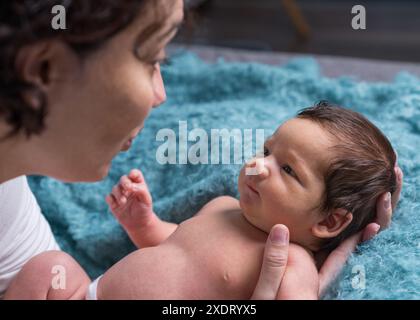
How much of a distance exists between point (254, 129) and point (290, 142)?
305 mm

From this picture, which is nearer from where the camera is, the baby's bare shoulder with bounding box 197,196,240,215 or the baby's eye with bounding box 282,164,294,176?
the baby's eye with bounding box 282,164,294,176

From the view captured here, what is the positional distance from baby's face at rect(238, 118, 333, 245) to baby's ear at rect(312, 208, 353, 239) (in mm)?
13

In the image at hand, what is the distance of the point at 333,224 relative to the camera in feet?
3.15

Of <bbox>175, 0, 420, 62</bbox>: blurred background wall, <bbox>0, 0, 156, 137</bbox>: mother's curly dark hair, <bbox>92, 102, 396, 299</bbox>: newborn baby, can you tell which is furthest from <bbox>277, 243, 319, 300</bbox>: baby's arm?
<bbox>175, 0, 420, 62</bbox>: blurred background wall

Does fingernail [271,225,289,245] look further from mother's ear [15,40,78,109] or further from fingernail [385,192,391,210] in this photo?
mother's ear [15,40,78,109]

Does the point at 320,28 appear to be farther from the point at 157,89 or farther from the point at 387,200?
the point at 157,89

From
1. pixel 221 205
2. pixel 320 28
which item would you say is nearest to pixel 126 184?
pixel 221 205

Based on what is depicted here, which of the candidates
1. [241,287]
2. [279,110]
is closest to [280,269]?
[241,287]

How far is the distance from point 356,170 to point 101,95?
1.36 feet

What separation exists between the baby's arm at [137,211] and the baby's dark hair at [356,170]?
34cm

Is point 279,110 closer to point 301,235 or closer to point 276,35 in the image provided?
point 301,235

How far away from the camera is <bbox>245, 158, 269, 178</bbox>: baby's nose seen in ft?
3.16

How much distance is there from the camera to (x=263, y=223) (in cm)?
99

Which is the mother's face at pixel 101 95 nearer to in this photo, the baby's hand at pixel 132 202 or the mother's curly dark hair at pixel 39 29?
the mother's curly dark hair at pixel 39 29
